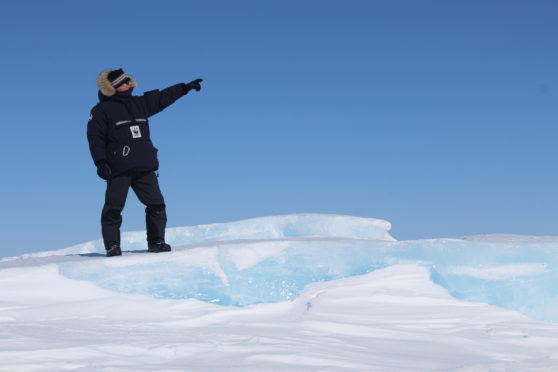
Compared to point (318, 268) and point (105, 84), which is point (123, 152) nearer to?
point (105, 84)

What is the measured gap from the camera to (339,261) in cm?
637

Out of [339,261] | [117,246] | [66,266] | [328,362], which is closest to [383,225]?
[339,261]

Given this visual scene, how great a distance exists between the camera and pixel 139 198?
6633 mm

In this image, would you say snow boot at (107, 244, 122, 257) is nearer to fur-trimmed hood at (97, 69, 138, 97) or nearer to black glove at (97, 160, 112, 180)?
black glove at (97, 160, 112, 180)

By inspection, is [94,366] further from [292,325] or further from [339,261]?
[339,261]

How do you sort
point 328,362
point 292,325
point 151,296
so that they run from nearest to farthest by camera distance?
point 328,362, point 292,325, point 151,296

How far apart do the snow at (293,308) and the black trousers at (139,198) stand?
1.87 ft

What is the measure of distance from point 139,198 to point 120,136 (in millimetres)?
696

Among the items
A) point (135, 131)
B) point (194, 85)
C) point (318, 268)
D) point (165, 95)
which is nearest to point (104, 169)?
point (135, 131)

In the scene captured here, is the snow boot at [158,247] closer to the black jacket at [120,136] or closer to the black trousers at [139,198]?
the black trousers at [139,198]

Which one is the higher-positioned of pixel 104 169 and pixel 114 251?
pixel 104 169

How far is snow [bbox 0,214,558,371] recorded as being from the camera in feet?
11.6

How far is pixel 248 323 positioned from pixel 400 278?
1.88m

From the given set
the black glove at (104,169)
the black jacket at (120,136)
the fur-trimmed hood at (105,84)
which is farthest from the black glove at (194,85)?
the black glove at (104,169)
